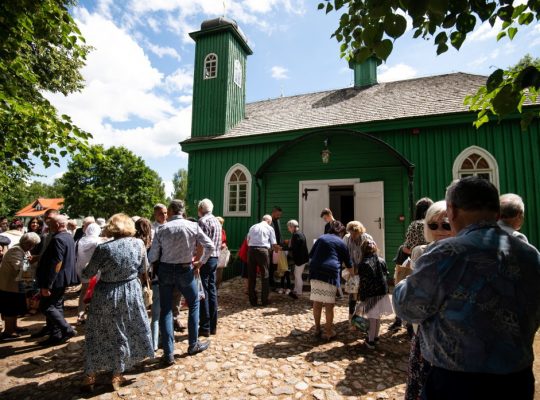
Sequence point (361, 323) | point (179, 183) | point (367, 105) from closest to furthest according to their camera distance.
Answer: point (361, 323) < point (367, 105) < point (179, 183)

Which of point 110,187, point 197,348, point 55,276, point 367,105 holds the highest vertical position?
point 367,105

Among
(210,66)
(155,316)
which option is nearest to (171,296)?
(155,316)

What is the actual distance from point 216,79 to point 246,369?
38.3ft

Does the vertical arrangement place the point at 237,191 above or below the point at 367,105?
below

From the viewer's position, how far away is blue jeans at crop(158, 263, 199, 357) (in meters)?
3.72

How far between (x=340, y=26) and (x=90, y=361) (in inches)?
172

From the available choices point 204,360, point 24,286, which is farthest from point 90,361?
point 24,286

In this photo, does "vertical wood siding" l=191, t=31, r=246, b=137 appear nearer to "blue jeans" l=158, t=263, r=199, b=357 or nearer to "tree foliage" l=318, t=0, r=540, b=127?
"blue jeans" l=158, t=263, r=199, b=357

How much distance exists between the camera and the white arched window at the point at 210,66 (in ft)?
41.1

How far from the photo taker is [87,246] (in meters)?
5.59

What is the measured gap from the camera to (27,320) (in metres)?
5.61

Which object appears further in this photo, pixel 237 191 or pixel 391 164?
pixel 237 191

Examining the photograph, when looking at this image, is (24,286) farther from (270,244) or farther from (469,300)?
(469,300)

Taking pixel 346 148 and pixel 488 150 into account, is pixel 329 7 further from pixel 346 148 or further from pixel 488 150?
pixel 488 150
